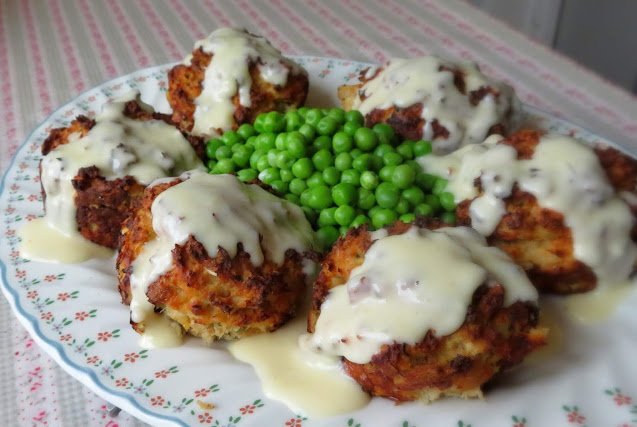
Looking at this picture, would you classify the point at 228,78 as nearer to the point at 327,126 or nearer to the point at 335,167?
the point at 327,126

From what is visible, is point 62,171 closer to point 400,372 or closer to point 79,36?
point 400,372

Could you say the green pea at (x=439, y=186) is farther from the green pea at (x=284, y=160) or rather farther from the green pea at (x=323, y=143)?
the green pea at (x=284, y=160)

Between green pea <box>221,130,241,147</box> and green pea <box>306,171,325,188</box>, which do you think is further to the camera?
green pea <box>221,130,241,147</box>

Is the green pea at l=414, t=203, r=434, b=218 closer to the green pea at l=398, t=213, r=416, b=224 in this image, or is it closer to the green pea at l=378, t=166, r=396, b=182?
the green pea at l=398, t=213, r=416, b=224

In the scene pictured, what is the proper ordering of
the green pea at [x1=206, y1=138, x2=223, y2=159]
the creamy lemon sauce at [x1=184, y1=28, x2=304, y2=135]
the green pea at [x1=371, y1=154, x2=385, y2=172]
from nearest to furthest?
the green pea at [x1=371, y1=154, x2=385, y2=172], the green pea at [x1=206, y1=138, x2=223, y2=159], the creamy lemon sauce at [x1=184, y1=28, x2=304, y2=135]

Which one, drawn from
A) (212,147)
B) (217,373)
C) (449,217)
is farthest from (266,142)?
(217,373)

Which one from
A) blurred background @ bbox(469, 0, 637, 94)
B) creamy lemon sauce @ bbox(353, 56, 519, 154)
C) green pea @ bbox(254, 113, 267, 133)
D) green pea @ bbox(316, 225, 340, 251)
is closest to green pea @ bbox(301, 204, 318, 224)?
green pea @ bbox(316, 225, 340, 251)

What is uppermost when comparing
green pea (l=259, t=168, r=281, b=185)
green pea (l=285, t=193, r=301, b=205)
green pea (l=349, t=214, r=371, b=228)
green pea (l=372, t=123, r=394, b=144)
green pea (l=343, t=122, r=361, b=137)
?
green pea (l=343, t=122, r=361, b=137)

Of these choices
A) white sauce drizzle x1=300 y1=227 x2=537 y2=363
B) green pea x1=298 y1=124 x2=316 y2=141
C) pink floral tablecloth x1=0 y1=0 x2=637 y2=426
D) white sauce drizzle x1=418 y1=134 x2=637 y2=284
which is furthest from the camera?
pink floral tablecloth x1=0 y1=0 x2=637 y2=426

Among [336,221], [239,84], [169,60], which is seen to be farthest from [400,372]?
[169,60]
